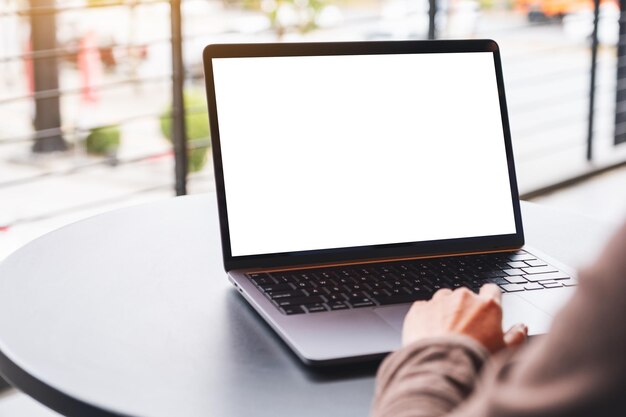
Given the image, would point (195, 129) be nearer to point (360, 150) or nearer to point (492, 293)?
point (360, 150)

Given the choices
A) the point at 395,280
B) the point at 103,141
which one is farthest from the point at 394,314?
the point at 103,141

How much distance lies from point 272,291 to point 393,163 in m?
0.25

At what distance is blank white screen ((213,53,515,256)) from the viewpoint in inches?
38.9

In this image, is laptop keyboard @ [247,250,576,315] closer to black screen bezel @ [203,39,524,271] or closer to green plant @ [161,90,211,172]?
black screen bezel @ [203,39,524,271]

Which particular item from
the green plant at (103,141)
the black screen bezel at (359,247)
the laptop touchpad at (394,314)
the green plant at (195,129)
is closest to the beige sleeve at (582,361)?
the laptop touchpad at (394,314)

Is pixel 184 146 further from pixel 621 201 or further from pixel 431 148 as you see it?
pixel 621 201

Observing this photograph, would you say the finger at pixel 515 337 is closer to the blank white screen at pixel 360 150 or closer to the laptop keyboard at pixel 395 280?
the laptop keyboard at pixel 395 280

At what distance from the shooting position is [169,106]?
5.50 meters

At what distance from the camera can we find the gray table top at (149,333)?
27.9 inches

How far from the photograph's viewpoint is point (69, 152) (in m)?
5.72

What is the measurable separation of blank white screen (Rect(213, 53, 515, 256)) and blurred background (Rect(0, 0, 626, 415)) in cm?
11

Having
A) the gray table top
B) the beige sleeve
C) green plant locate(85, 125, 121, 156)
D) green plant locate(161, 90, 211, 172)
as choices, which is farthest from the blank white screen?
green plant locate(85, 125, 121, 156)

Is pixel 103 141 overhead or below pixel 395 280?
below

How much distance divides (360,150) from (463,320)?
392mm
